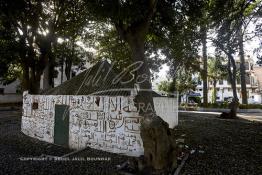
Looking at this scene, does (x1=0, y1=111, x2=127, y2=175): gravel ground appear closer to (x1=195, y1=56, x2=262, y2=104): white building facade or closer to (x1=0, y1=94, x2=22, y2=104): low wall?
(x1=0, y1=94, x2=22, y2=104): low wall

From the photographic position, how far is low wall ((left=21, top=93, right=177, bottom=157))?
10.1 metres

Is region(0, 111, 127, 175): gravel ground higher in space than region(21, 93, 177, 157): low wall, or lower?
lower

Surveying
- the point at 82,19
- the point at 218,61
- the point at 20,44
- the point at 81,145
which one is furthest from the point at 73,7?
the point at 218,61

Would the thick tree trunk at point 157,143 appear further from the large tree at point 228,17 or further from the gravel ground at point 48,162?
the large tree at point 228,17

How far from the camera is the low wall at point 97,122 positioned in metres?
10.1

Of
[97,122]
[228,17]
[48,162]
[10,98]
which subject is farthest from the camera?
[10,98]

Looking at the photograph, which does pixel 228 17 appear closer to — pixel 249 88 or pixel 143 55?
pixel 143 55

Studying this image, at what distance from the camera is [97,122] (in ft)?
36.5

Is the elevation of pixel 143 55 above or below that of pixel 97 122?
above

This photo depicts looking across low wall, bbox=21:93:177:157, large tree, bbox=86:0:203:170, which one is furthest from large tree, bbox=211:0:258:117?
low wall, bbox=21:93:177:157

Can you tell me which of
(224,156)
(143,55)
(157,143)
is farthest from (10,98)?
(224,156)

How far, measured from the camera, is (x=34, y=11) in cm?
1639

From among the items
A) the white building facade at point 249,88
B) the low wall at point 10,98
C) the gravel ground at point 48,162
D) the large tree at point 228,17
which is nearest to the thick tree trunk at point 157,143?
the gravel ground at point 48,162

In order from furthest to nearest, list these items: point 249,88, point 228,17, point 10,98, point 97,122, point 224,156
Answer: point 249,88
point 10,98
point 228,17
point 97,122
point 224,156
